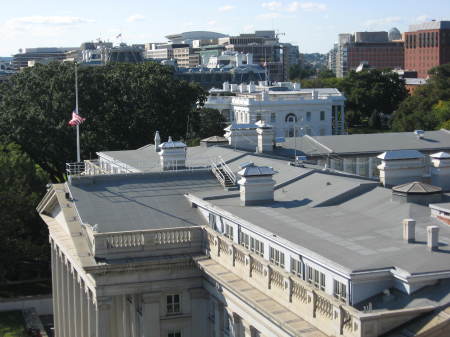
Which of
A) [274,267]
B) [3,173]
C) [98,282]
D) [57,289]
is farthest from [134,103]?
[274,267]

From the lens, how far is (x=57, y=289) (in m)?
56.1

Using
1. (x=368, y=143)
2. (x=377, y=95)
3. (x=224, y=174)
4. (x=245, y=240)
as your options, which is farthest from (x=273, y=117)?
(x=245, y=240)

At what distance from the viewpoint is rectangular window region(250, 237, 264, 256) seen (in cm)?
3684

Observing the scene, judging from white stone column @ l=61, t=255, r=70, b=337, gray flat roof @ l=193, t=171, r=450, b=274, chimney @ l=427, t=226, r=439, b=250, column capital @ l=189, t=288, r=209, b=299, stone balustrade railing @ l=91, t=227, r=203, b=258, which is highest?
chimney @ l=427, t=226, r=439, b=250

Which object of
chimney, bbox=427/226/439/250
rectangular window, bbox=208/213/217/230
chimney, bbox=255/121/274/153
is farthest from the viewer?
chimney, bbox=255/121/274/153

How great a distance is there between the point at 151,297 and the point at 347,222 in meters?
10.9

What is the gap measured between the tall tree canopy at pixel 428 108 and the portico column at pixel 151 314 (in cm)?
9094

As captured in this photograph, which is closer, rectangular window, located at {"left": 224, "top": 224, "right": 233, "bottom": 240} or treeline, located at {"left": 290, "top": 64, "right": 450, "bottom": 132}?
rectangular window, located at {"left": 224, "top": 224, "right": 233, "bottom": 240}

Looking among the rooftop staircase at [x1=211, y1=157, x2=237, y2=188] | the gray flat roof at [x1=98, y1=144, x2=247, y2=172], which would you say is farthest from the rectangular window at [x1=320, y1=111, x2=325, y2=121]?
the rooftop staircase at [x1=211, y1=157, x2=237, y2=188]

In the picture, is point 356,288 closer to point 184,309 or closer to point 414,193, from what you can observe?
point 414,193

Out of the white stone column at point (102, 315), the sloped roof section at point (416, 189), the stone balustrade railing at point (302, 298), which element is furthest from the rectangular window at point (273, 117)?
the sloped roof section at point (416, 189)

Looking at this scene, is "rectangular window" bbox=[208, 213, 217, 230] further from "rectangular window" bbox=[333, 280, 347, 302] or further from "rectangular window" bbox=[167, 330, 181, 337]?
"rectangular window" bbox=[333, 280, 347, 302]

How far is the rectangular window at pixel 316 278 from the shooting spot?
30913 mm

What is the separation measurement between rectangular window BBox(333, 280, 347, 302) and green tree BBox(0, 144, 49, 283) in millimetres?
45244
